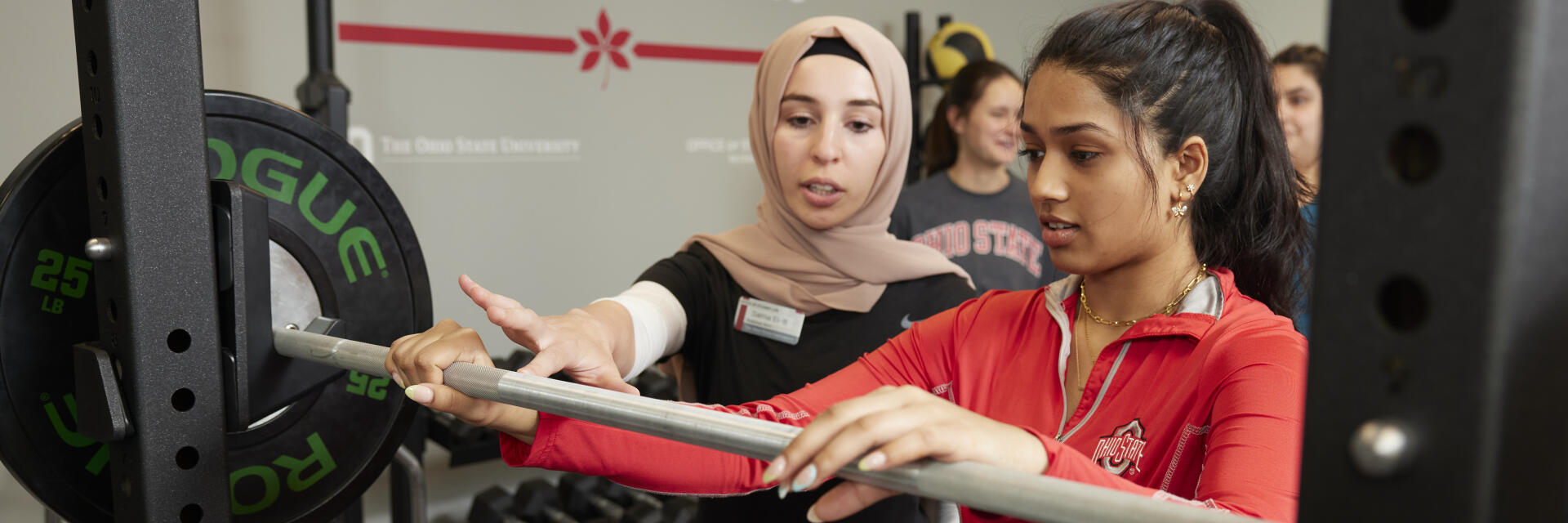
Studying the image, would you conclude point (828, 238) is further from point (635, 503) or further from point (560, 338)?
point (635, 503)

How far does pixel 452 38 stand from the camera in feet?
10.6

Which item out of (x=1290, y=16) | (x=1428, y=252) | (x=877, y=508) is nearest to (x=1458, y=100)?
(x=1428, y=252)

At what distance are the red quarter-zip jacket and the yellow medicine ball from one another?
3104 mm

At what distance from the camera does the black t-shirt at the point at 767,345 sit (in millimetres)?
1486

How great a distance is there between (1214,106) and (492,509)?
2235 mm

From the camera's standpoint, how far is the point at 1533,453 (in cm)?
37

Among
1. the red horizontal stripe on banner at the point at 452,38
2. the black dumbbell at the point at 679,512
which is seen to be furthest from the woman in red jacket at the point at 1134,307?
the red horizontal stripe on banner at the point at 452,38

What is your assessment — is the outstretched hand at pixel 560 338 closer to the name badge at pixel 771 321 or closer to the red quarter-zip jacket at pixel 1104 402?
the red quarter-zip jacket at pixel 1104 402

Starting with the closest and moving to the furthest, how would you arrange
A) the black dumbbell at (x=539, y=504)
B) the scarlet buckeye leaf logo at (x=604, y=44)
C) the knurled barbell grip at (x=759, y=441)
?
the knurled barbell grip at (x=759, y=441)
the black dumbbell at (x=539, y=504)
the scarlet buckeye leaf logo at (x=604, y=44)

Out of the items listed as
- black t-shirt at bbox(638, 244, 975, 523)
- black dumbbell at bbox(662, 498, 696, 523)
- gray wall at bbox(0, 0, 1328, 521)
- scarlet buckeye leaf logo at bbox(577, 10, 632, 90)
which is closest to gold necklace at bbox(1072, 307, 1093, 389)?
black t-shirt at bbox(638, 244, 975, 523)

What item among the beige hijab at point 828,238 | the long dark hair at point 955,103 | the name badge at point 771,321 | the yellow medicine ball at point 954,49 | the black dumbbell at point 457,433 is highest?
the yellow medicine ball at point 954,49

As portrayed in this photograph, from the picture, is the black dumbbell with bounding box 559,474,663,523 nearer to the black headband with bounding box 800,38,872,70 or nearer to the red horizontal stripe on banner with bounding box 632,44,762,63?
the black headband with bounding box 800,38,872,70

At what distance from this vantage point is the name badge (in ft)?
5.01

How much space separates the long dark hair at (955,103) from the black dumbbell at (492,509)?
5.65 feet
